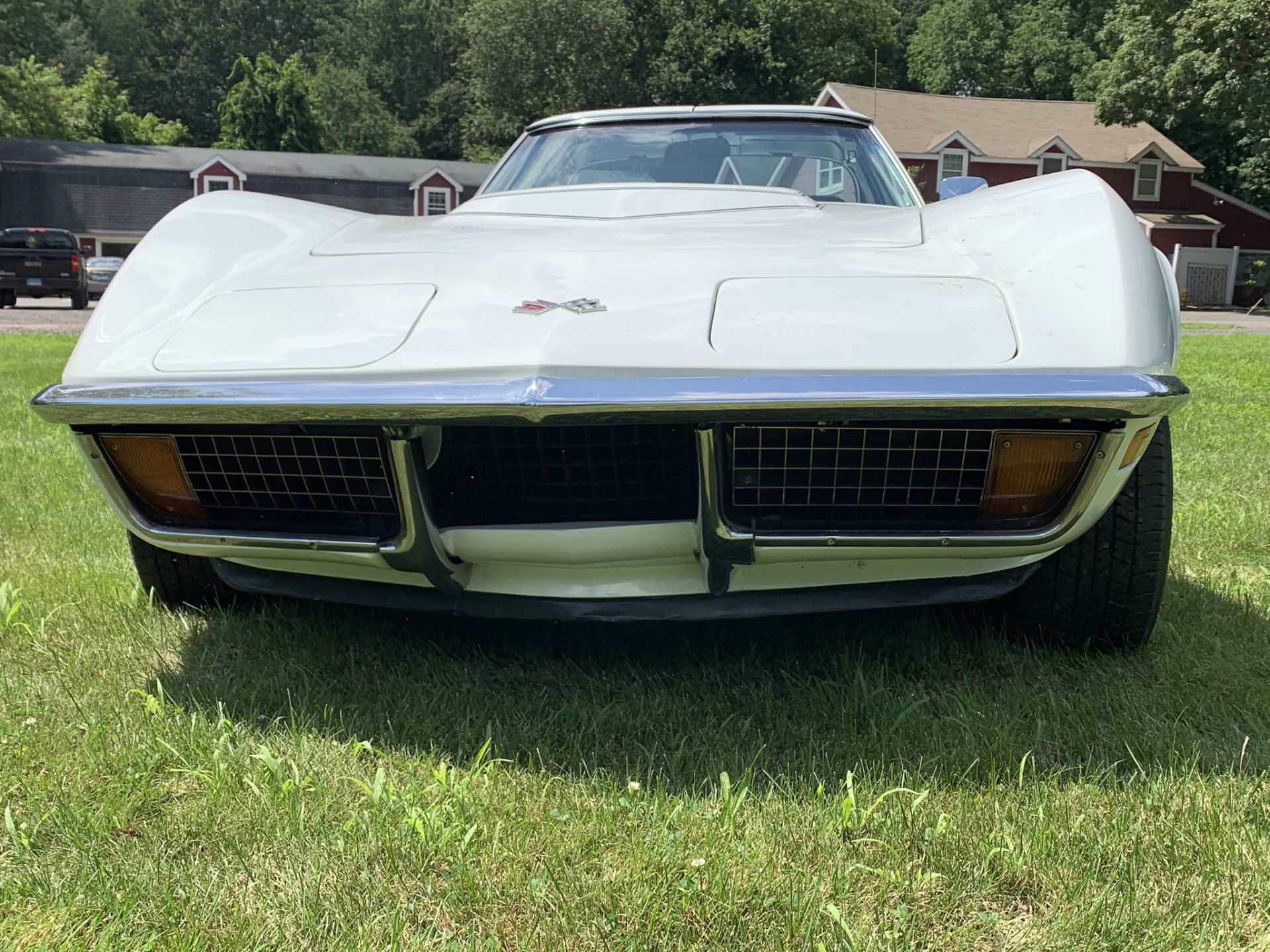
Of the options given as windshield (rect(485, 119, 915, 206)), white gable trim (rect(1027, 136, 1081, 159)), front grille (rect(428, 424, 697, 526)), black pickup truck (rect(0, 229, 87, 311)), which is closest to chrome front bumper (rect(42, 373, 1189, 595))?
front grille (rect(428, 424, 697, 526))

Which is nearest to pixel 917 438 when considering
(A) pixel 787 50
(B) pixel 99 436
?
(B) pixel 99 436

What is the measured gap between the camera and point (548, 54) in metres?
35.6

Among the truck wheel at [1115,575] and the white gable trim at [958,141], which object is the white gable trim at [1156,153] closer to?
the white gable trim at [958,141]

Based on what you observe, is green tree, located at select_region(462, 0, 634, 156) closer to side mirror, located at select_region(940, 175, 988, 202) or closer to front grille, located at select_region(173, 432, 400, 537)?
side mirror, located at select_region(940, 175, 988, 202)

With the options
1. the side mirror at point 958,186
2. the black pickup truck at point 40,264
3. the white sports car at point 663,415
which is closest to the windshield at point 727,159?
the side mirror at point 958,186

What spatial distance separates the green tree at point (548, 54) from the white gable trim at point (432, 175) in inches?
174

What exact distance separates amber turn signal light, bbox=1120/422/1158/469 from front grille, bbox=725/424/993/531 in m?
0.22

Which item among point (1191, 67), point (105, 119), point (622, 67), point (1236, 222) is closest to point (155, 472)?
point (1191, 67)

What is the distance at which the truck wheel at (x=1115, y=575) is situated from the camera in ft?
6.20

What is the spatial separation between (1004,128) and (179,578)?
31226 millimetres

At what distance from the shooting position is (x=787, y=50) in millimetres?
35875

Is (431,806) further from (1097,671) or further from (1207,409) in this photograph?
(1207,409)

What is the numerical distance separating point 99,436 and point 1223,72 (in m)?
26.8

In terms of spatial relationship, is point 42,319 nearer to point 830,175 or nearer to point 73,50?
point 830,175
